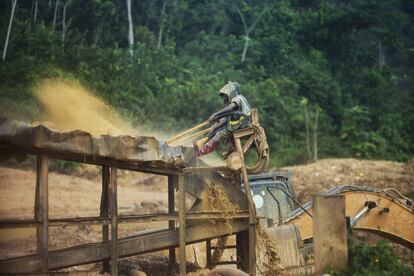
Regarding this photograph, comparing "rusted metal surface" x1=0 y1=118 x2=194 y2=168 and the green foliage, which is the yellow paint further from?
the green foliage

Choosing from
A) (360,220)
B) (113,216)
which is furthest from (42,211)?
(360,220)

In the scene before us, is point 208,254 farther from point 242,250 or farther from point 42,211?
point 42,211

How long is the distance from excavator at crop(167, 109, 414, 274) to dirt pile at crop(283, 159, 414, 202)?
12052 millimetres

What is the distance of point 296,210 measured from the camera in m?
15.9

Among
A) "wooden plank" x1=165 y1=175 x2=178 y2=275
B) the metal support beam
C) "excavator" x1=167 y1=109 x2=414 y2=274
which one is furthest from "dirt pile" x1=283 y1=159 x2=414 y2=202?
the metal support beam

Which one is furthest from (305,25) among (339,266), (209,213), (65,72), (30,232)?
(339,266)

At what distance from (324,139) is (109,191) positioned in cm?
3300

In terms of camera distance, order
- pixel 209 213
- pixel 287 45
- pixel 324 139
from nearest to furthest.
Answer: pixel 209 213, pixel 324 139, pixel 287 45

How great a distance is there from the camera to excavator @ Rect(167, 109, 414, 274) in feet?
45.0

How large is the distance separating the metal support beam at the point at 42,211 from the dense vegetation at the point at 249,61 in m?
22.1

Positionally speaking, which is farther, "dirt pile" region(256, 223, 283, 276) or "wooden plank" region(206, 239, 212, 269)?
"wooden plank" region(206, 239, 212, 269)

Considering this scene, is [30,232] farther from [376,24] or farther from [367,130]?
[376,24]

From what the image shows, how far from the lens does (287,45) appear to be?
5172 centimetres

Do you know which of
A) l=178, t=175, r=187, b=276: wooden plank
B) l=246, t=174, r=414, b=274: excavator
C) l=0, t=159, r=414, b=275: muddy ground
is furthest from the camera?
l=0, t=159, r=414, b=275: muddy ground
